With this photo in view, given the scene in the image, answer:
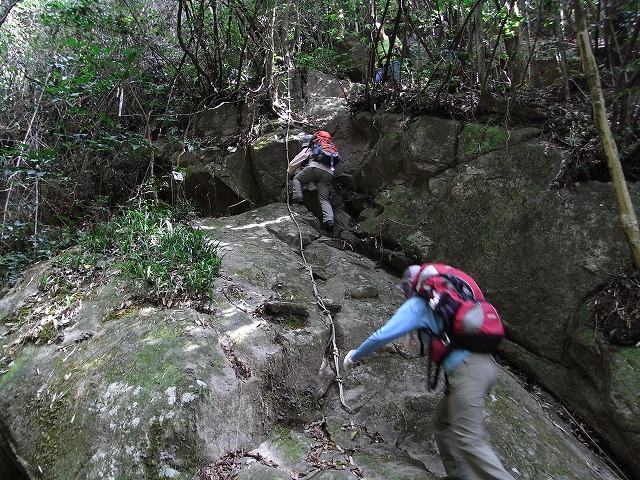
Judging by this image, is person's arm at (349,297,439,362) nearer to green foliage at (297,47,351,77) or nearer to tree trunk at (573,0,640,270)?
tree trunk at (573,0,640,270)

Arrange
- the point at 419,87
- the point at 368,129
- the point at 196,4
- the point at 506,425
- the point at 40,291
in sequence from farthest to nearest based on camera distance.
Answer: the point at 196,4 < the point at 368,129 < the point at 419,87 < the point at 40,291 < the point at 506,425

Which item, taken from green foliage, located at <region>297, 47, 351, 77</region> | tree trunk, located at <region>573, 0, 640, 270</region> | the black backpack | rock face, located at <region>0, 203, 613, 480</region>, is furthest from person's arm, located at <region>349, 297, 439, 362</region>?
green foliage, located at <region>297, 47, 351, 77</region>

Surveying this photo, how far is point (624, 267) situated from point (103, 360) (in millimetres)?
5629

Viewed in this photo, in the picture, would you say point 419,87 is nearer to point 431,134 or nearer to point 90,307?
point 431,134

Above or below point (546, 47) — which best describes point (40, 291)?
below

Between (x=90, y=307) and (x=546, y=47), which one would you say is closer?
(x=90, y=307)

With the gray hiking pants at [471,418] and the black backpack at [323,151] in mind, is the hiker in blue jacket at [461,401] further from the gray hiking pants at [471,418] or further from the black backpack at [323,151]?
the black backpack at [323,151]

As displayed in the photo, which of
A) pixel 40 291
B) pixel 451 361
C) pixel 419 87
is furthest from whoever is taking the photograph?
pixel 419 87

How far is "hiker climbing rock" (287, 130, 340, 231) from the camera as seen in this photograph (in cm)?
771

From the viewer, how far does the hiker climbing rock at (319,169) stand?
7.71m

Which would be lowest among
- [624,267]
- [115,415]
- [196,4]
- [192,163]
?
[115,415]

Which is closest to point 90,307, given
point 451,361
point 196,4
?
point 451,361

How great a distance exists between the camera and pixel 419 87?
7984mm

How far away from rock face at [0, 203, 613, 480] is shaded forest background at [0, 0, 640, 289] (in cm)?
281
